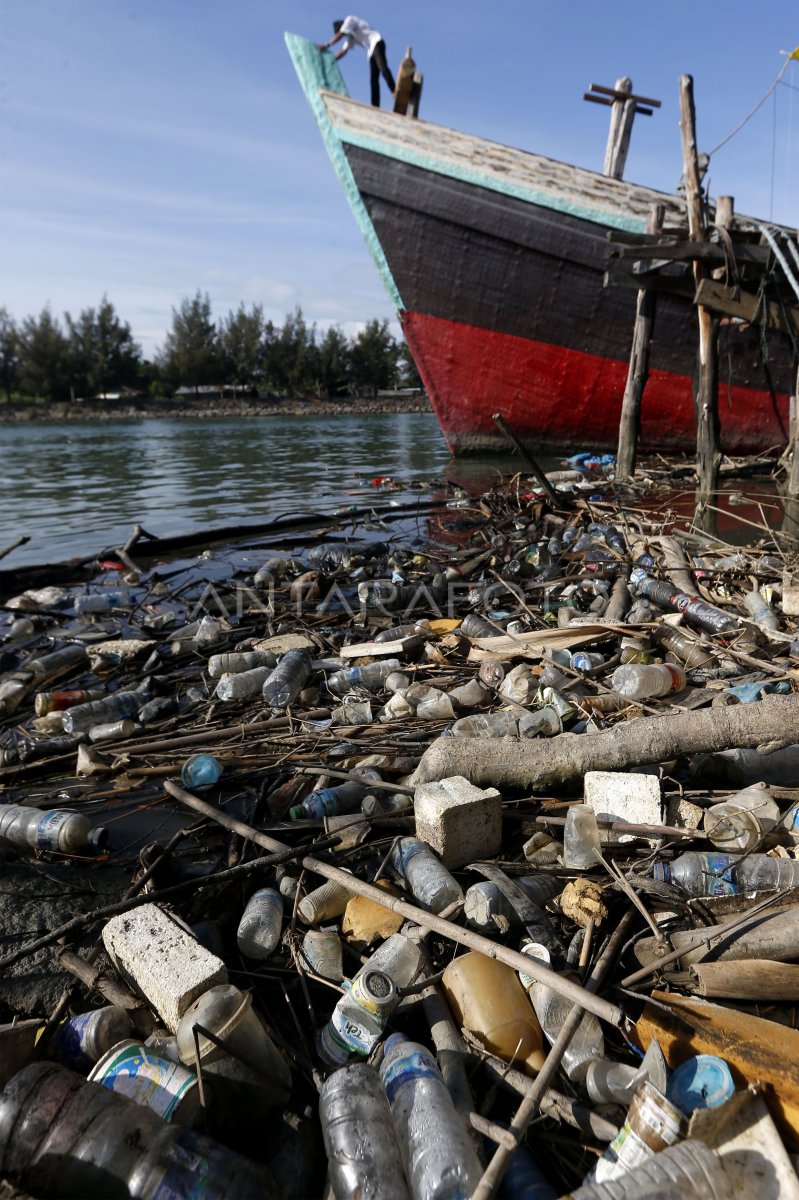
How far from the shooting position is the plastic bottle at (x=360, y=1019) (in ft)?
5.35

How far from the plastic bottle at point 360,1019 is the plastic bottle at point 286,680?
211 cm

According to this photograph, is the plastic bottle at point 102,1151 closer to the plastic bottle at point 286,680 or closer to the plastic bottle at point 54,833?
the plastic bottle at point 54,833

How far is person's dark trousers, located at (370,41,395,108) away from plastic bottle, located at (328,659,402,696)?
12.0 meters

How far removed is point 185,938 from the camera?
180 cm

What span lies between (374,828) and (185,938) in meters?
0.77

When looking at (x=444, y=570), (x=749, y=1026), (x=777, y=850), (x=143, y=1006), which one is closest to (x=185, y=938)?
(x=143, y=1006)

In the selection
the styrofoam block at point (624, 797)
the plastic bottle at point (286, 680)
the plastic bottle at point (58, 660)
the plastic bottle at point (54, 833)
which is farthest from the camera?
the plastic bottle at point (58, 660)

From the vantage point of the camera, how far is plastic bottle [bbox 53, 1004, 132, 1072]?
1.60 meters

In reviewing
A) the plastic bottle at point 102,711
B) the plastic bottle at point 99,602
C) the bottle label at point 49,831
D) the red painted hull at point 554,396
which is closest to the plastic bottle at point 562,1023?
the bottle label at point 49,831

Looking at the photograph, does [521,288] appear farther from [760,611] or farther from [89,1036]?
[89,1036]

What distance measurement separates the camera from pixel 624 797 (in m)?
2.27

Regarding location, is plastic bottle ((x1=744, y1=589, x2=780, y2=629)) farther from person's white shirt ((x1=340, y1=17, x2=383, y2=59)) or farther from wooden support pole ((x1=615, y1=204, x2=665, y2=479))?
person's white shirt ((x1=340, y1=17, x2=383, y2=59))

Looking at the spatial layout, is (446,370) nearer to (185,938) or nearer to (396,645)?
(396,645)

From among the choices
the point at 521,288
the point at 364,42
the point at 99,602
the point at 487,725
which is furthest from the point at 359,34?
the point at 487,725
